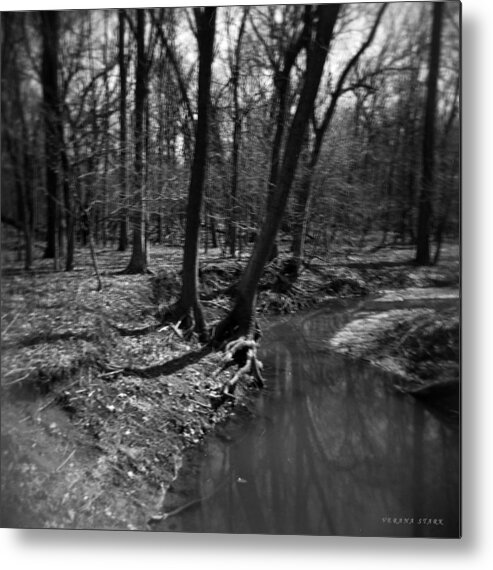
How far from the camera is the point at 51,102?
9.59ft

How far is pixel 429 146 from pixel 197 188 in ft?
4.14

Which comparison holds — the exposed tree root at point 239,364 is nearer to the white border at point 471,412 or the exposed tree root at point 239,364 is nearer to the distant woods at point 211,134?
the distant woods at point 211,134

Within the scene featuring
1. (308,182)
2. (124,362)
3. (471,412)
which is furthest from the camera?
(124,362)

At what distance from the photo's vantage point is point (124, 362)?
9.74ft

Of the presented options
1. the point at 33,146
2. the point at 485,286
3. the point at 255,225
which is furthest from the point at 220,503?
the point at 33,146

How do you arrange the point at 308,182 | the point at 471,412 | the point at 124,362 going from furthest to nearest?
the point at 124,362 → the point at 308,182 → the point at 471,412

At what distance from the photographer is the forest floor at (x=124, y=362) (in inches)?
109

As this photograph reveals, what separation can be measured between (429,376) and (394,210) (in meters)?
0.90

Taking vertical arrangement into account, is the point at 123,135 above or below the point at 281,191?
above

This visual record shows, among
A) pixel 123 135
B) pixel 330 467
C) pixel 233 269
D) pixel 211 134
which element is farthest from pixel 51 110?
pixel 330 467

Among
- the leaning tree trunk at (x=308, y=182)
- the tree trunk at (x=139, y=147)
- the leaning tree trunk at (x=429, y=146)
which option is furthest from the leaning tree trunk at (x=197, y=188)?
the leaning tree trunk at (x=429, y=146)

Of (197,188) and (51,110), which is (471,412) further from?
(51,110)

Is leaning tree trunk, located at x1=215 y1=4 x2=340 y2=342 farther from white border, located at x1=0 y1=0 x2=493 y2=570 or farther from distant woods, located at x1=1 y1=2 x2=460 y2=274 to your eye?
white border, located at x1=0 y1=0 x2=493 y2=570

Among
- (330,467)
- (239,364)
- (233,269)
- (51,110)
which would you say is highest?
(51,110)
